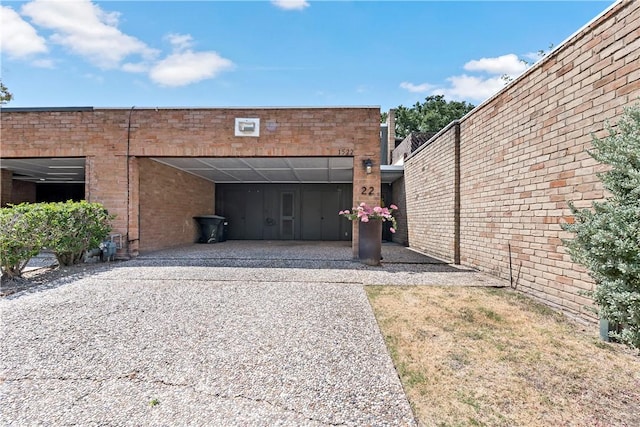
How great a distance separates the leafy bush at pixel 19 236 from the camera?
16.2 ft

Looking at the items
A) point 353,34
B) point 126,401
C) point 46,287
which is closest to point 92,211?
point 46,287

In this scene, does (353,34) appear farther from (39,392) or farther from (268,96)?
(39,392)

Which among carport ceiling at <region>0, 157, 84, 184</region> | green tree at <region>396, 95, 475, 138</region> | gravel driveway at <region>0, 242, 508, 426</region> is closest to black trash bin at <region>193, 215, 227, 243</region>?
carport ceiling at <region>0, 157, 84, 184</region>

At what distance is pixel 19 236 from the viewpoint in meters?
5.06

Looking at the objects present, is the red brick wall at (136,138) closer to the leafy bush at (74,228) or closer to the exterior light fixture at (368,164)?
the exterior light fixture at (368,164)

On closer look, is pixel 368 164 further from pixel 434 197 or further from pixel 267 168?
pixel 267 168

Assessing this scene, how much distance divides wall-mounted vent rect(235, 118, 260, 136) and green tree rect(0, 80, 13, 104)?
1997cm

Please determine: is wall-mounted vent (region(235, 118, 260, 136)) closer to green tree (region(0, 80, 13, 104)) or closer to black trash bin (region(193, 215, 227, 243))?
black trash bin (region(193, 215, 227, 243))

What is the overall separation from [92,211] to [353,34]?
7664mm

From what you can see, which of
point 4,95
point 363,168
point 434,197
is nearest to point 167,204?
point 363,168

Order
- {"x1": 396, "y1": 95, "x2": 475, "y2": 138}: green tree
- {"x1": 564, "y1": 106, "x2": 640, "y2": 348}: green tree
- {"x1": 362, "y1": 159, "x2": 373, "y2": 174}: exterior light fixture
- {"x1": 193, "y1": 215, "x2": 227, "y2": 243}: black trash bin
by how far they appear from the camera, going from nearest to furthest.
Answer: {"x1": 564, "y1": 106, "x2": 640, "y2": 348}: green tree → {"x1": 362, "y1": 159, "x2": 373, "y2": 174}: exterior light fixture → {"x1": 193, "y1": 215, "x2": 227, "y2": 243}: black trash bin → {"x1": 396, "y1": 95, "x2": 475, "y2": 138}: green tree

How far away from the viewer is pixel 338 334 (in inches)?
123

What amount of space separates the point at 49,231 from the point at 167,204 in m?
4.19

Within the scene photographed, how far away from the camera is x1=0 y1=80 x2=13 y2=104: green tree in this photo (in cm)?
1716
